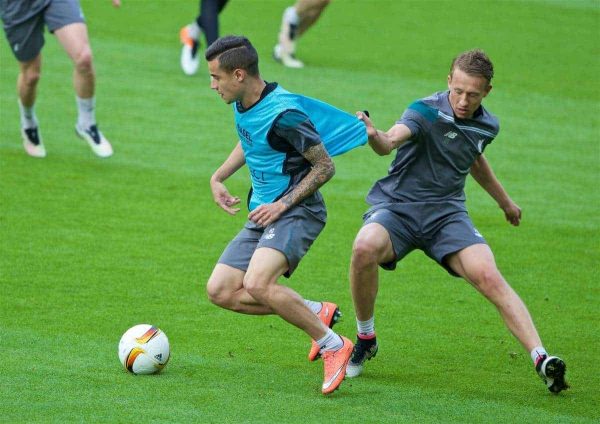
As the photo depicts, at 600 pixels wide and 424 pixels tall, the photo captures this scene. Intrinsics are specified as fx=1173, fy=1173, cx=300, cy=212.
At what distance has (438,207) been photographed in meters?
7.11

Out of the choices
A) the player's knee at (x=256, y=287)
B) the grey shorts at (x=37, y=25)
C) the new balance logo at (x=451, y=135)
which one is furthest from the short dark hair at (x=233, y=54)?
the grey shorts at (x=37, y=25)

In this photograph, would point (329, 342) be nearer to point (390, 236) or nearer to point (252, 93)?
point (390, 236)

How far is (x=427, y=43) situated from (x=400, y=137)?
1301cm

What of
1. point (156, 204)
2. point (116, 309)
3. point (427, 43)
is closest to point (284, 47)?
point (427, 43)

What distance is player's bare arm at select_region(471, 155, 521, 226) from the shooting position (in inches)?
292

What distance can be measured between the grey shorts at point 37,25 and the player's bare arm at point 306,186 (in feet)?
18.2

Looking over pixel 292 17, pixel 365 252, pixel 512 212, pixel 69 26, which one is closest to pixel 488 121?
pixel 512 212

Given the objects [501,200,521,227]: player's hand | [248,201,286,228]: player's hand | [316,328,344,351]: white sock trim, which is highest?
[248,201,286,228]: player's hand

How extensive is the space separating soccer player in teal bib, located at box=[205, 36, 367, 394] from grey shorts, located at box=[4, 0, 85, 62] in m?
5.10

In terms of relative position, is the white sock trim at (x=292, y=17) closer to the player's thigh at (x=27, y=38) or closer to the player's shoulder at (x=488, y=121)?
the player's thigh at (x=27, y=38)

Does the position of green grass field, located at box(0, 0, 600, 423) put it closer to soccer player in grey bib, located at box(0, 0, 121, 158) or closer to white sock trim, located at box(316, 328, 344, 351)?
white sock trim, located at box(316, 328, 344, 351)

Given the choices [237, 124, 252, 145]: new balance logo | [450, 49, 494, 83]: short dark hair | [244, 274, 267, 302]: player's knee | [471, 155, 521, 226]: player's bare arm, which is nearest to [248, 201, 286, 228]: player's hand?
[244, 274, 267, 302]: player's knee

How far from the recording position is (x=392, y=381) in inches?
275

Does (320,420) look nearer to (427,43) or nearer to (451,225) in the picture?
(451,225)
